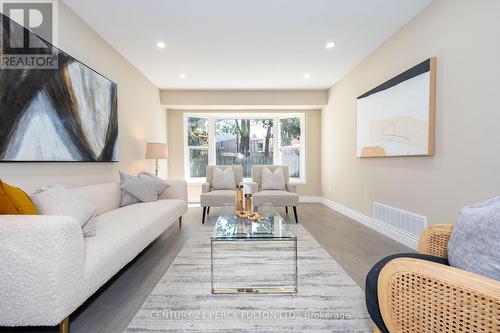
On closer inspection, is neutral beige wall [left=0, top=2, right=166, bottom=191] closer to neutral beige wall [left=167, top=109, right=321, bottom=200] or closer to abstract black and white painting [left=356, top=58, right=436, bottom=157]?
neutral beige wall [left=167, top=109, right=321, bottom=200]

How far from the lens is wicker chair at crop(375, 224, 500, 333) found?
71 cm

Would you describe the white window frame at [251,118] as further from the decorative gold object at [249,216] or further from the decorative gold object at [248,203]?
the decorative gold object at [249,216]

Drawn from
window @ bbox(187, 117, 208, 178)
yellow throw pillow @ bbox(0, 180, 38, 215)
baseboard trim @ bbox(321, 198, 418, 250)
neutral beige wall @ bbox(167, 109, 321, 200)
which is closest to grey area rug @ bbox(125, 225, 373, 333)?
yellow throw pillow @ bbox(0, 180, 38, 215)

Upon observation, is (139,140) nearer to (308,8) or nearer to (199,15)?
(199,15)

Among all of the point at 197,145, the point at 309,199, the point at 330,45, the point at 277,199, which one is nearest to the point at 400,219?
the point at 277,199

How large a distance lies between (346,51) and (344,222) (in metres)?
2.55

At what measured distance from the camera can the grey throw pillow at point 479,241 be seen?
0.84m

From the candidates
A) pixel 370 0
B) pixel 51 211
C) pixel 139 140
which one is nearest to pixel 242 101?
pixel 139 140

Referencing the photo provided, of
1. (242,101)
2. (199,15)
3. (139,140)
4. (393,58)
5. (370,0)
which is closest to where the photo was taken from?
(370,0)

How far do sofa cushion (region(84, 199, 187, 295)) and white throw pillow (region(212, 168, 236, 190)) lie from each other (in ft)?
4.54

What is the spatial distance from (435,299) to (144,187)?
2.95 metres

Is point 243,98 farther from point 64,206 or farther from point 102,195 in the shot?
point 64,206

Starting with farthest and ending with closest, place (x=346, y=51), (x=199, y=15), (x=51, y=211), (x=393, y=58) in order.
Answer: (x=346, y=51) < (x=393, y=58) < (x=199, y=15) < (x=51, y=211)

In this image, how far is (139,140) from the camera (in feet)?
12.9
